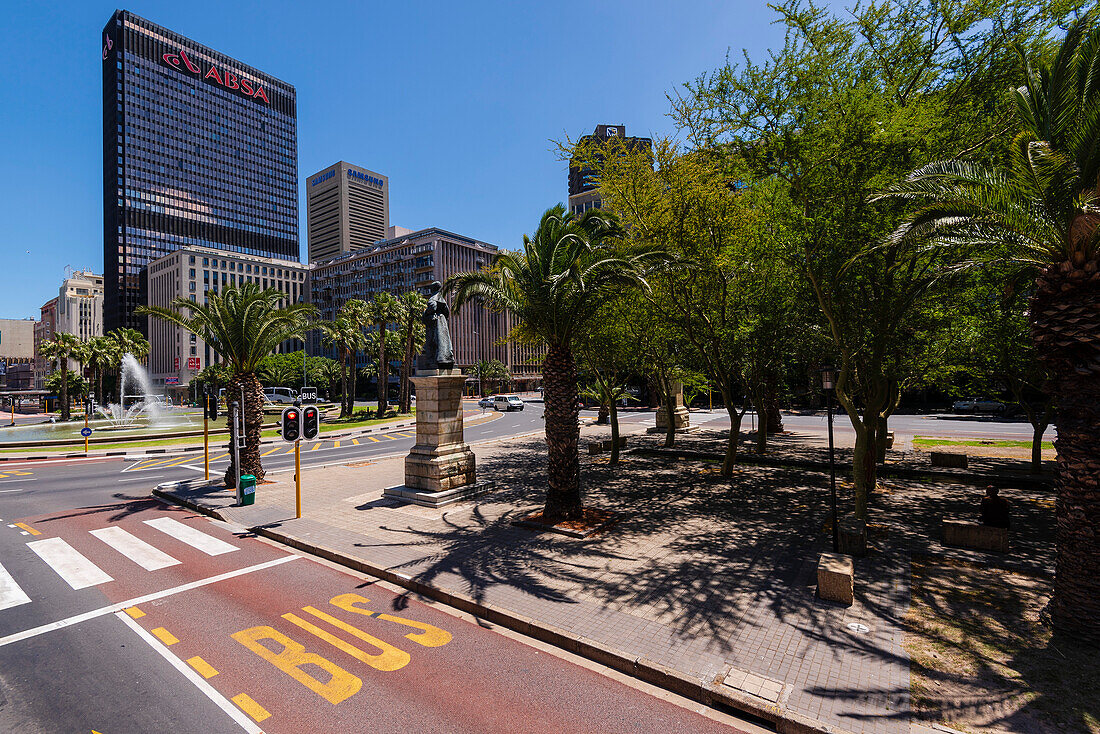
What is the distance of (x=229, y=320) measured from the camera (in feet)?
51.5

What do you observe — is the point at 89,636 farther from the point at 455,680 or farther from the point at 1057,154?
the point at 1057,154

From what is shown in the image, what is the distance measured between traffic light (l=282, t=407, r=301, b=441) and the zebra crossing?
2.74 metres

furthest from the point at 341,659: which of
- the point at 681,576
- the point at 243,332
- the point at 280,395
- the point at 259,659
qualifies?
the point at 280,395

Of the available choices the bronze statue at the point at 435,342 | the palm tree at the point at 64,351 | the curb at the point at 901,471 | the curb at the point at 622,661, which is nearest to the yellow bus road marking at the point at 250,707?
the curb at the point at 622,661

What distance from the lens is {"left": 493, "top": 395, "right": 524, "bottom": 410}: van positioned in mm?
57344

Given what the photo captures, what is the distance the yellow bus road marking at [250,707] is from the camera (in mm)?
5098

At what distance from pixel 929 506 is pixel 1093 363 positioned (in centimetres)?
858

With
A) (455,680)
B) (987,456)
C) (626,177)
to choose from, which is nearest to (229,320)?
(626,177)

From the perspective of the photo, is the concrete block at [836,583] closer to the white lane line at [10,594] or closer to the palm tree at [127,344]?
the white lane line at [10,594]

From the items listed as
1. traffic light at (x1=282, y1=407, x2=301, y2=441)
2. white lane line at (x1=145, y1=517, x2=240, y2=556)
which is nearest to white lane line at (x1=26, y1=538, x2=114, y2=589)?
white lane line at (x1=145, y1=517, x2=240, y2=556)

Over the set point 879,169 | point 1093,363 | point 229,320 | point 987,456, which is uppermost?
point 879,169

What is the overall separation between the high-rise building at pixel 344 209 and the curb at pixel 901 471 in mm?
155510

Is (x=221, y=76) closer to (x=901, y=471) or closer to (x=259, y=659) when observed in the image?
(x=259, y=659)

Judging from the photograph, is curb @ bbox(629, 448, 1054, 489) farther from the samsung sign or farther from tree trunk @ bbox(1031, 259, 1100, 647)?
the samsung sign
